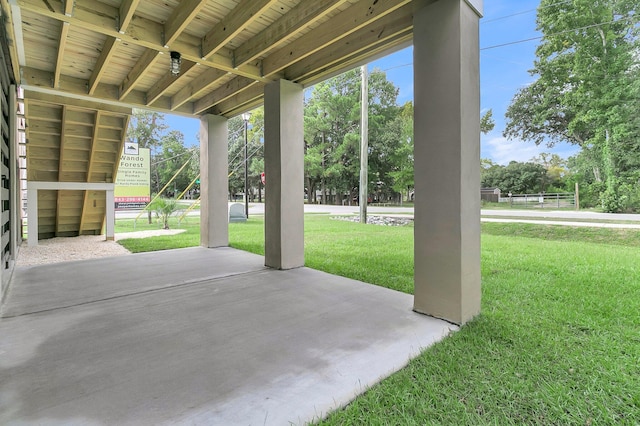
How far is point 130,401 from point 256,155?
82.0 ft

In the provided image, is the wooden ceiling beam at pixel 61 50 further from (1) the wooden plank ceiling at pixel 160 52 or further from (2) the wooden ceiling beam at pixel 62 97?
(2) the wooden ceiling beam at pixel 62 97

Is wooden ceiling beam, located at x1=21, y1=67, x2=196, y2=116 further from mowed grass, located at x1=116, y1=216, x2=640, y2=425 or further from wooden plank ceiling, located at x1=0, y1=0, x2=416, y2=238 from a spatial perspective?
mowed grass, located at x1=116, y1=216, x2=640, y2=425

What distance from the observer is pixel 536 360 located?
2.02 metres

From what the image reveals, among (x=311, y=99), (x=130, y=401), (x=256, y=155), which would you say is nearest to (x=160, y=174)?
(x=256, y=155)

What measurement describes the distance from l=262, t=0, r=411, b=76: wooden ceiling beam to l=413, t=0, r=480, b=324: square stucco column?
329 mm

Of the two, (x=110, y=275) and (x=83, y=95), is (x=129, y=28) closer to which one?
(x=83, y=95)

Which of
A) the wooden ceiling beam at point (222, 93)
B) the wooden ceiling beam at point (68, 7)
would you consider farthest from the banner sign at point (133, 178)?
the wooden ceiling beam at point (68, 7)

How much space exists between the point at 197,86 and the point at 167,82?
1.39 feet

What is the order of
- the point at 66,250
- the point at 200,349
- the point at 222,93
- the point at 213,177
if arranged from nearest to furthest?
the point at 200,349
the point at 222,93
the point at 213,177
the point at 66,250

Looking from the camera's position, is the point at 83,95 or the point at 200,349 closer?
the point at 200,349

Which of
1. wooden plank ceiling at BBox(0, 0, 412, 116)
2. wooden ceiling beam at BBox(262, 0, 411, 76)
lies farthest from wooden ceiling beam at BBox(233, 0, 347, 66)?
wooden ceiling beam at BBox(262, 0, 411, 76)

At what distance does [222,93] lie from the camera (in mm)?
5234

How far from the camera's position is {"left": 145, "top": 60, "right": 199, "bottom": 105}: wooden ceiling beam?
429 cm

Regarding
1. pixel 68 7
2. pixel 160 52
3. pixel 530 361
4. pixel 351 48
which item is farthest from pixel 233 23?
pixel 530 361
